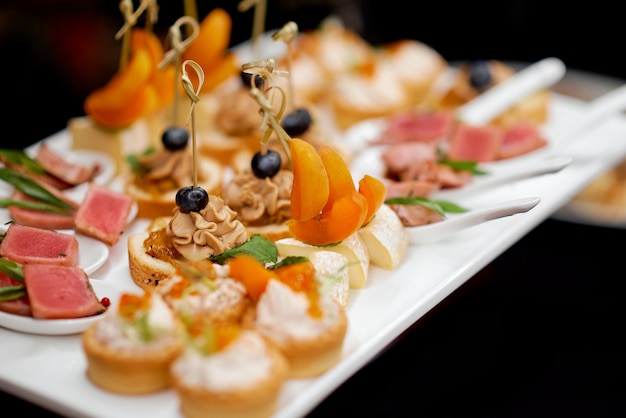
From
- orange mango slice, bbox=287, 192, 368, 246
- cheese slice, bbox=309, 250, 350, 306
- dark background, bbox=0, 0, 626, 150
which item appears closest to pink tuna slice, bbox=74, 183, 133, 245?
orange mango slice, bbox=287, 192, 368, 246

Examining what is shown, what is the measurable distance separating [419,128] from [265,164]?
1213 millimetres

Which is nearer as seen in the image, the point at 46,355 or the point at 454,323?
the point at 46,355

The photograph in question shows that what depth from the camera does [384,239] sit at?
296 centimetres

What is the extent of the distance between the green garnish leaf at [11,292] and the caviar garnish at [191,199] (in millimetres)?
612

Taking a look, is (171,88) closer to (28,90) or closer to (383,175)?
(383,175)

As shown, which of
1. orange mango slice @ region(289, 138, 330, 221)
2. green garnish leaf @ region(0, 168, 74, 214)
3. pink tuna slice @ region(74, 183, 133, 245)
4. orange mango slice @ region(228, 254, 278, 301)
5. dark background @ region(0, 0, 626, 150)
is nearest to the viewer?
orange mango slice @ region(228, 254, 278, 301)

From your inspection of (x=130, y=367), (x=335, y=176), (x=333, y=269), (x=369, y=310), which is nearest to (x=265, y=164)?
(x=335, y=176)

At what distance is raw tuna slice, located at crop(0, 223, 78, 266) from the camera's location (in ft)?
9.11

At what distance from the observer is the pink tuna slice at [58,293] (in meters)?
2.51

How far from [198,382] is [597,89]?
3.80 m

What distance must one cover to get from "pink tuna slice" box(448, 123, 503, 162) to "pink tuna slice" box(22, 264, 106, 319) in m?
1.96

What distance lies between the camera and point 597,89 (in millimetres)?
4969

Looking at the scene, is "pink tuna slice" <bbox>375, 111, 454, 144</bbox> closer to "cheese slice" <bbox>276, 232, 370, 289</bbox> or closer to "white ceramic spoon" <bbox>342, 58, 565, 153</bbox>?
"white ceramic spoon" <bbox>342, 58, 565, 153</bbox>

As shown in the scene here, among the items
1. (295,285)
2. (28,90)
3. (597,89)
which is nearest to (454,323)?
(295,285)
